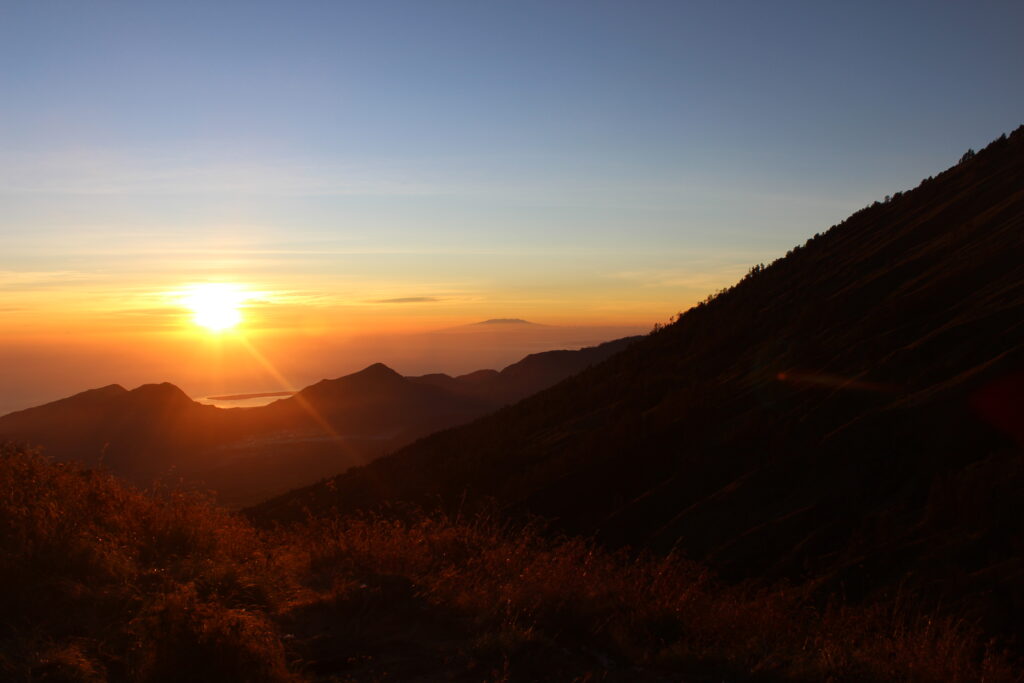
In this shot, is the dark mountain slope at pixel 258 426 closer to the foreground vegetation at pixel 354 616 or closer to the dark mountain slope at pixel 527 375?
the dark mountain slope at pixel 527 375

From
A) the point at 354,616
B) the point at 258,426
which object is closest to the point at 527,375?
the point at 258,426

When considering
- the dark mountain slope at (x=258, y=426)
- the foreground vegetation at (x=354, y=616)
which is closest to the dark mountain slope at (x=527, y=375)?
the dark mountain slope at (x=258, y=426)

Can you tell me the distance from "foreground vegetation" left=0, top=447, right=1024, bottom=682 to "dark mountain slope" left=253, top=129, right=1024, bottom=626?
254cm

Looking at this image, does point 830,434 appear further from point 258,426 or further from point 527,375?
point 527,375

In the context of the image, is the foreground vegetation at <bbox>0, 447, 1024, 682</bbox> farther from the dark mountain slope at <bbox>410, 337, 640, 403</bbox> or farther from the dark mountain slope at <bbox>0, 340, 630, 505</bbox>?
the dark mountain slope at <bbox>410, 337, 640, 403</bbox>

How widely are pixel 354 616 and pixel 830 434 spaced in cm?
882

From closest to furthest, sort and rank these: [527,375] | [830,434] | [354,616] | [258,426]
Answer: [354,616], [830,434], [258,426], [527,375]

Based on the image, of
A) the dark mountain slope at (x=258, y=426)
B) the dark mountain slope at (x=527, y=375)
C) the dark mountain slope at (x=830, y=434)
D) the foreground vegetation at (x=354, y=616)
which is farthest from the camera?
the dark mountain slope at (x=527, y=375)

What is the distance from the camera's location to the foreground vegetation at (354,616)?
4.01m

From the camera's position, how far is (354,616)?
16.8 feet

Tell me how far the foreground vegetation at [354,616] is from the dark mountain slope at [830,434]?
99.9 inches

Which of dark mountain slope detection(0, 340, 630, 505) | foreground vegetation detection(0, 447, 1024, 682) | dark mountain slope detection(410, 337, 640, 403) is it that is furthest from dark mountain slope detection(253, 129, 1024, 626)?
dark mountain slope detection(410, 337, 640, 403)

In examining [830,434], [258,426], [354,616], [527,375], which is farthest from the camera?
[527,375]

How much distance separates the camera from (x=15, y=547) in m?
4.83
